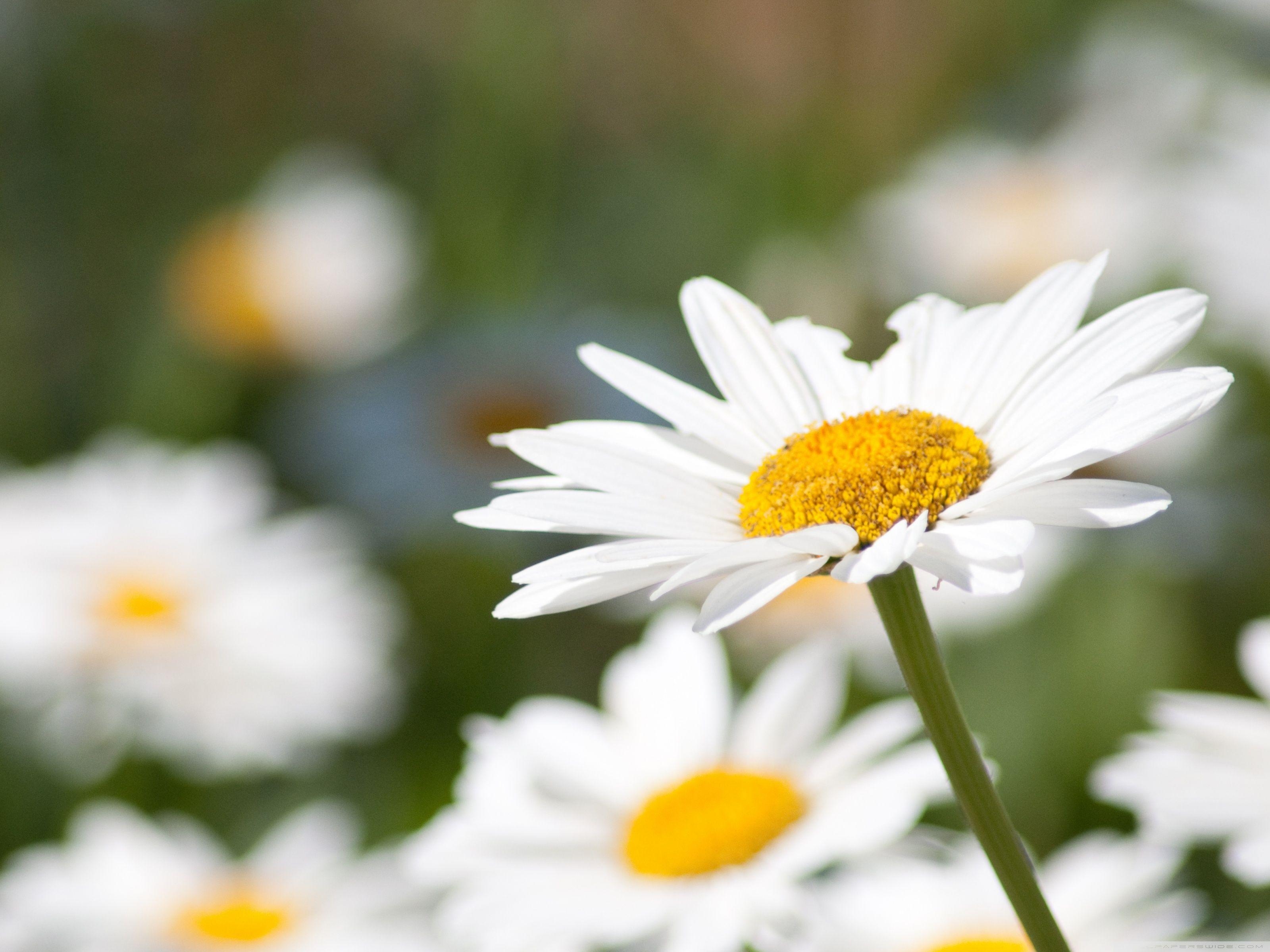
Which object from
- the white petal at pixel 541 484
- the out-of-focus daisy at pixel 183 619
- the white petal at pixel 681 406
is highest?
the out-of-focus daisy at pixel 183 619

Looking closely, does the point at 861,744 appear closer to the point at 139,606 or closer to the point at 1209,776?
the point at 1209,776

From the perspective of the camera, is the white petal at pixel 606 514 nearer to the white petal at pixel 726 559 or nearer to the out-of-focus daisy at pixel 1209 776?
the white petal at pixel 726 559

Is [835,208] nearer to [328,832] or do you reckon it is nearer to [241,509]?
[241,509]

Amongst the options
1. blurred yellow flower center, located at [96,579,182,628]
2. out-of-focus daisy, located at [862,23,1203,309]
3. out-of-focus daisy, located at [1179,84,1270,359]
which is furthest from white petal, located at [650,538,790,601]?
out-of-focus daisy, located at [862,23,1203,309]

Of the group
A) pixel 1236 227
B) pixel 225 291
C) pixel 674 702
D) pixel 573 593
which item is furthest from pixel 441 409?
pixel 573 593

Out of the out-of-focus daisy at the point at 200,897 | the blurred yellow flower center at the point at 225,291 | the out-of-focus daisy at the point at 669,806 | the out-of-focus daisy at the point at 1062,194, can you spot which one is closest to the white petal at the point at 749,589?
the out-of-focus daisy at the point at 669,806

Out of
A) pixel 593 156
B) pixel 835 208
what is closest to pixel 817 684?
pixel 835 208

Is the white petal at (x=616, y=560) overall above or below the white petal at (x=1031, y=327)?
below
